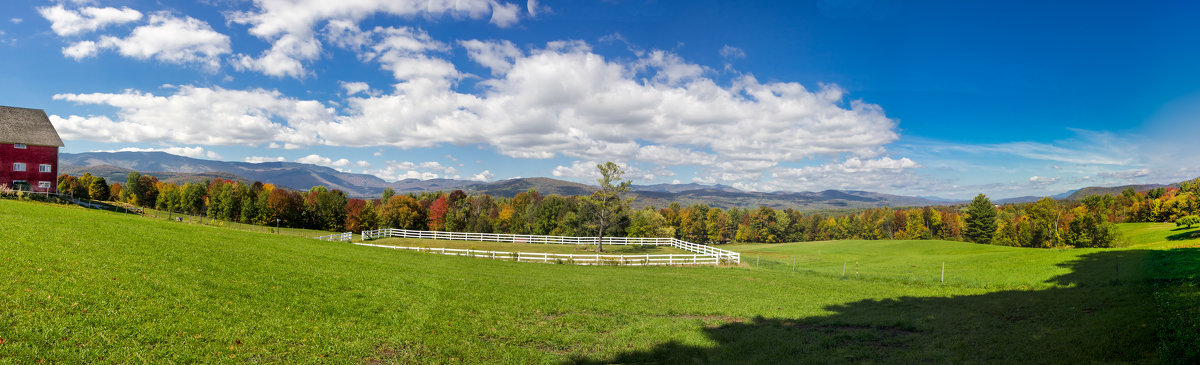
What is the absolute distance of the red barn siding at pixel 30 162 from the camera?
1293 inches

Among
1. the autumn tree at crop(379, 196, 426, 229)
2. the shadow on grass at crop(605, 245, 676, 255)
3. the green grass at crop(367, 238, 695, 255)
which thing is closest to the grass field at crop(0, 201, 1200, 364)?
the green grass at crop(367, 238, 695, 255)

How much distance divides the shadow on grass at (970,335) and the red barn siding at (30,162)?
164 feet

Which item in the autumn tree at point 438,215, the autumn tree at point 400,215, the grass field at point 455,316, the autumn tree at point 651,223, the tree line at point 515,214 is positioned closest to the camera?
the grass field at point 455,316

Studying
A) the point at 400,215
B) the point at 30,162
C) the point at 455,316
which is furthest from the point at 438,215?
the point at 455,316

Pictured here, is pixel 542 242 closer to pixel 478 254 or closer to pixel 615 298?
pixel 478 254

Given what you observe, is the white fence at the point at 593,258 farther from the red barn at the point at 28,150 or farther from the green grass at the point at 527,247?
the red barn at the point at 28,150

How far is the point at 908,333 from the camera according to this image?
35.6 ft

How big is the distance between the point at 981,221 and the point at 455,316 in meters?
104

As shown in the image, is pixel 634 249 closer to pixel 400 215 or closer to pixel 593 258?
pixel 593 258

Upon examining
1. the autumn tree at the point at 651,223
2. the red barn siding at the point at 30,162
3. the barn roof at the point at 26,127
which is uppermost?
the barn roof at the point at 26,127

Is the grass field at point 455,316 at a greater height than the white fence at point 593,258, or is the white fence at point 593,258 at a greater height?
the grass field at point 455,316

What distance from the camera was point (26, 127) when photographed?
34.3m

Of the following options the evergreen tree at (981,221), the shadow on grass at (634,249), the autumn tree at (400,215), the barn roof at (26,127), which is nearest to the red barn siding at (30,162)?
the barn roof at (26,127)

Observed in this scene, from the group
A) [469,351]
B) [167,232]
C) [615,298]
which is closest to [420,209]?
[167,232]
